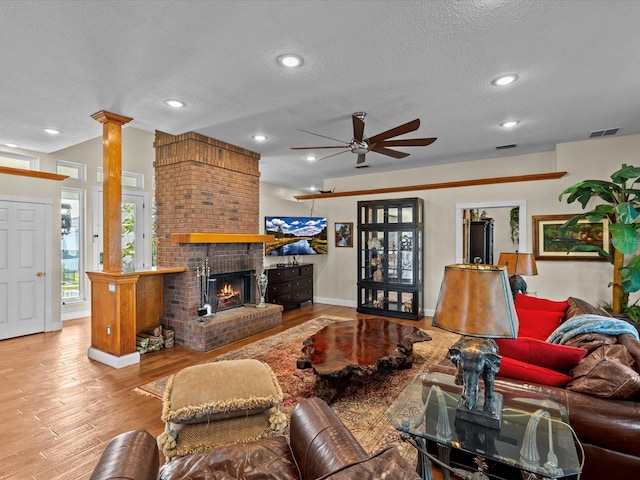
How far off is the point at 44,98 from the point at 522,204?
20.6ft

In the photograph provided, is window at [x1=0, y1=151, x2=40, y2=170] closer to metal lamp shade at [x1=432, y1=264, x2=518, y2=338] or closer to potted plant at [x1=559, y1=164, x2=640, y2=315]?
metal lamp shade at [x1=432, y1=264, x2=518, y2=338]

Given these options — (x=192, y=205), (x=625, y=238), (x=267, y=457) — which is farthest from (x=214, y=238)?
(x=625, y=238)

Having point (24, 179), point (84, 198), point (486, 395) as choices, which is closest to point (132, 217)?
point (84, 198)

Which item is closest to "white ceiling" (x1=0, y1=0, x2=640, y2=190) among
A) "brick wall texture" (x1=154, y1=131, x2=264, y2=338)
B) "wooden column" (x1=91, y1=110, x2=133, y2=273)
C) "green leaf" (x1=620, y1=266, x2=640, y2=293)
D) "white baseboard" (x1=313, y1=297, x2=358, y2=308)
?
"wooden column" (x1=91, y1=110, x2=133, y2=273)

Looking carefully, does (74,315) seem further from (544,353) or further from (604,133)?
(604,133)

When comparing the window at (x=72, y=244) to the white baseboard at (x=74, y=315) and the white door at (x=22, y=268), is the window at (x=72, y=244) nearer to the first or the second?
the white baseboard at (x=74, y=315)

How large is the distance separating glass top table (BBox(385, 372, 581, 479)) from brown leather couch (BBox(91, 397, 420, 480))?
386 millimetres

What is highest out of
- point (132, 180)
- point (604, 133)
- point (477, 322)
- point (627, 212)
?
point (604, 133)

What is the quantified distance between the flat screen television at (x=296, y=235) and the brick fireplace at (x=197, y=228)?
5.08 feet

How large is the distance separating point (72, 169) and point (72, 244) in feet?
4.32

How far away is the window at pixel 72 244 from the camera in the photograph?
5578 millimetres

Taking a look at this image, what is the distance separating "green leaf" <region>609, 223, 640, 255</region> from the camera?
3438mm

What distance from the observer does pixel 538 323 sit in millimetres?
3250

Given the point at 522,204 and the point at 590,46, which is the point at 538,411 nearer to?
the point at 590,46
